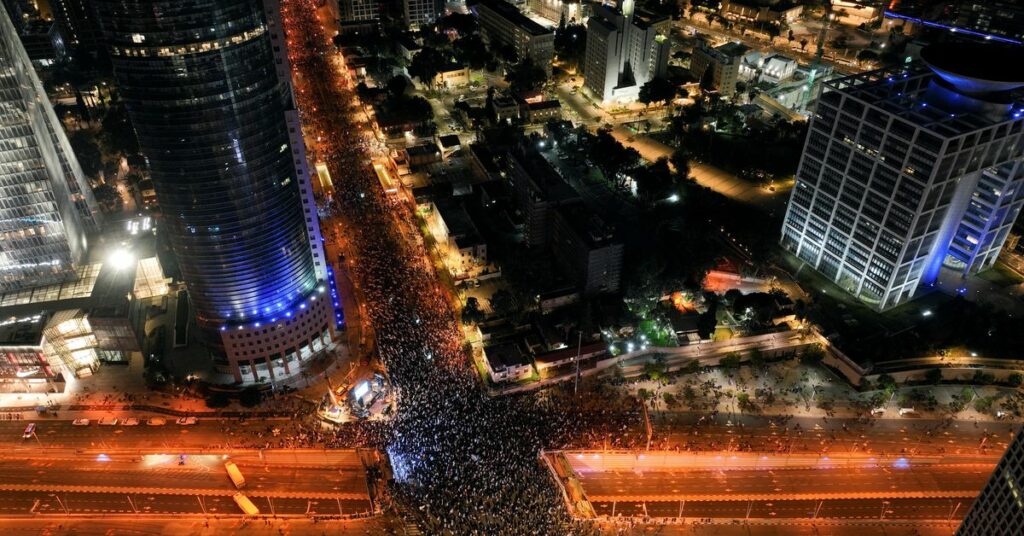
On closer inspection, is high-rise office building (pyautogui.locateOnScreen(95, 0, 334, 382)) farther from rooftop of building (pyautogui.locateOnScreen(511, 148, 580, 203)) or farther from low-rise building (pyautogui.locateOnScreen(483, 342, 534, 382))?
rooftop of building (pyautogui.locateOnScreen(511, 148, 580, 203))

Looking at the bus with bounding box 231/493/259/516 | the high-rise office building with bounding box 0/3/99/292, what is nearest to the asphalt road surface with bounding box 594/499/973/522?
the bus with bounding box 231/493/259/516

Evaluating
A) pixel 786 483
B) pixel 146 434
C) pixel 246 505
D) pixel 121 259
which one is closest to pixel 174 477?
pixel 146 434

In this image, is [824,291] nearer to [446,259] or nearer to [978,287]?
[978,287]

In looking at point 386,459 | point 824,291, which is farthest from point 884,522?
point 386,459

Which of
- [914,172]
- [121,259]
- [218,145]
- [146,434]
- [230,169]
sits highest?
[218,145]

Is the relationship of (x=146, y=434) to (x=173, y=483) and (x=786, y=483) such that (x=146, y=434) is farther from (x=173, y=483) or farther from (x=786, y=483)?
(x=786, y=483)

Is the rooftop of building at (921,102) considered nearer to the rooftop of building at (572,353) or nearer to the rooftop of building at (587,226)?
the rooftop of building at (587,226)

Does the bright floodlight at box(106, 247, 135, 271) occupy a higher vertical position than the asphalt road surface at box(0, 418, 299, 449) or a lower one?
higher
